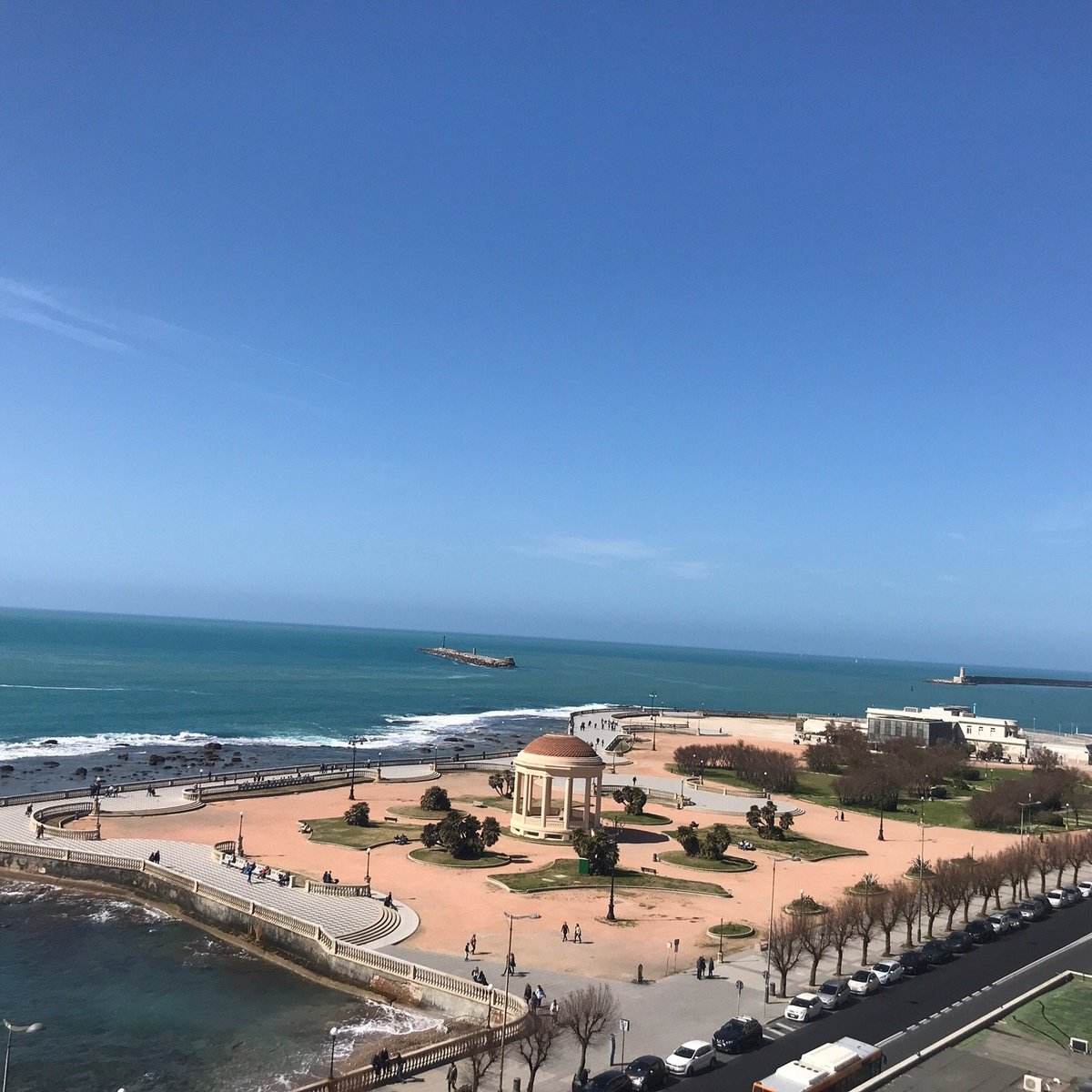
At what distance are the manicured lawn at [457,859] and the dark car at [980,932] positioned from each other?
82.0 ft

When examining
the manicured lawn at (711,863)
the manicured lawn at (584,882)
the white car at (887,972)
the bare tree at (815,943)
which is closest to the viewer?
the bare tree at (815,943)

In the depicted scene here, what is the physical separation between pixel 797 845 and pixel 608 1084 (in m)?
40.6

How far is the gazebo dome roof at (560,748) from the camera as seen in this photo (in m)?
62.1

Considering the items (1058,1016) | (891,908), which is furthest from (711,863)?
(1058,1016)

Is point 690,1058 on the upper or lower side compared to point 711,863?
upper

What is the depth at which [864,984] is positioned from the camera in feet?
112

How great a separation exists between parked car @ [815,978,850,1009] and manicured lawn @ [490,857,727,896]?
15.7 meters

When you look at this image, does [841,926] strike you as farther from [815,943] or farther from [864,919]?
[864,919]

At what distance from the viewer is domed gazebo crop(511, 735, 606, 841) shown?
203 ft

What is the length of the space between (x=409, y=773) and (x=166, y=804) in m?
25.3

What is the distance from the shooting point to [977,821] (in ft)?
236

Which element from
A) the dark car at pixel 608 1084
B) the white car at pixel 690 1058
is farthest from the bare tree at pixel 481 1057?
the white car at pixel 690 1058

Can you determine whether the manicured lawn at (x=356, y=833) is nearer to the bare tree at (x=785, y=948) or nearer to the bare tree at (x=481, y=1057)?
the bare tree at (x=785, y=948)

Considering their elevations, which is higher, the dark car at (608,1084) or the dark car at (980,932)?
the dark car at (608,1084)
